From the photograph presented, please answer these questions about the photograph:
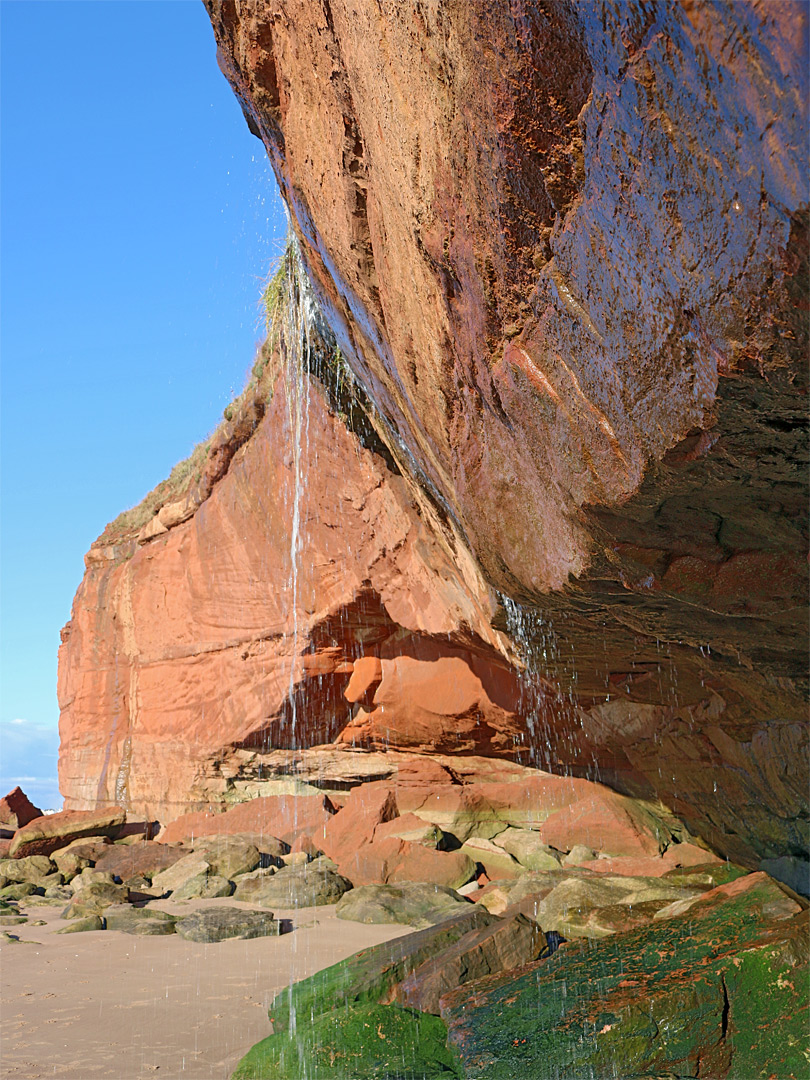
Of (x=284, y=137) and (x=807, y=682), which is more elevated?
(x=284, y=137)

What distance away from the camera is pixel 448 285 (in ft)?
9.40

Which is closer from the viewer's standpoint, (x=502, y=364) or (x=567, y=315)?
(x=567, y=315)

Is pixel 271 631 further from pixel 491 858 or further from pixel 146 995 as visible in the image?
pixel 146 995

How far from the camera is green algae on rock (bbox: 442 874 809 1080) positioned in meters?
3.91

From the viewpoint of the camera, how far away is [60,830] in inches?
592

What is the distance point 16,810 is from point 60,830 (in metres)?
4.17

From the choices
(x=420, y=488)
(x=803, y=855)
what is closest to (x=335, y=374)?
(x=420, y=488)

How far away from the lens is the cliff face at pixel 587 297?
5.02ft

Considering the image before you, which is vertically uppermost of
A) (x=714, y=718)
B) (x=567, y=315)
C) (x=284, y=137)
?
(x=284, y=137)

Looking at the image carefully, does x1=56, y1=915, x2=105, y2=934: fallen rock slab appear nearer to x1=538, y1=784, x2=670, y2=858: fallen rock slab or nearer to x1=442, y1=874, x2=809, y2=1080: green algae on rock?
x1=538, y1=784, x2=670, y2=858: fallen rock slab

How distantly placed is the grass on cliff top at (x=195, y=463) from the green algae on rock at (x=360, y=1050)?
305 inches

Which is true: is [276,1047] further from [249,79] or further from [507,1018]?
[249,79]

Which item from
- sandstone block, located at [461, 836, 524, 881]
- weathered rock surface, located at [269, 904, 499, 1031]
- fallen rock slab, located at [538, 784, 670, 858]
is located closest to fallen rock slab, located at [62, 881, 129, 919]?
sandstone block, located at [461, 836, 524, 881]

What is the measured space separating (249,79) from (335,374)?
4.50 meters
